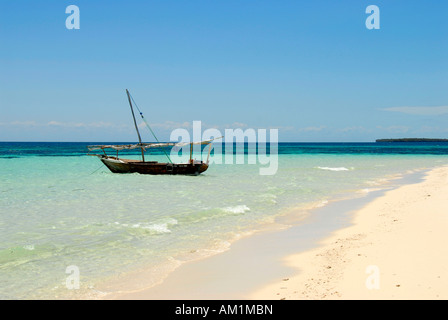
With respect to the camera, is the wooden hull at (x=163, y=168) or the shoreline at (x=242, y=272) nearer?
the shoreline at (x=242, y=272)

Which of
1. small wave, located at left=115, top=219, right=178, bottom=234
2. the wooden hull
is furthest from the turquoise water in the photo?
the wooden hull

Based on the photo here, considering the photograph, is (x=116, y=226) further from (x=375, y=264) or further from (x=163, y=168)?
(x=163, y=168)

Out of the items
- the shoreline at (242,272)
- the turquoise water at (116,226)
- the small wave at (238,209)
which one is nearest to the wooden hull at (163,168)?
the turquoise water at (116,226)

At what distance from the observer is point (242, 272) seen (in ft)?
25.1

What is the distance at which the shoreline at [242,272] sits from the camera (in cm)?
652

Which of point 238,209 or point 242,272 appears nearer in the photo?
point 242,272

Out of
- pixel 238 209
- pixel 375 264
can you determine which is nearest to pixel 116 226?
pixel 238 209

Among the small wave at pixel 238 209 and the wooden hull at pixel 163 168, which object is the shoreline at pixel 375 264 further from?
the wooden hull at pixel 163 168

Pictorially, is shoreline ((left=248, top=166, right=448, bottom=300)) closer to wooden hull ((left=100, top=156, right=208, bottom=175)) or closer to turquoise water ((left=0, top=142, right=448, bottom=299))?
turquoise water ((left=0, top=142, right=448, bottom=299))

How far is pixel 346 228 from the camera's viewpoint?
11.5 metres

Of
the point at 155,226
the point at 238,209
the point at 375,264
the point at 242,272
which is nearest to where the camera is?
the point at 375,264
